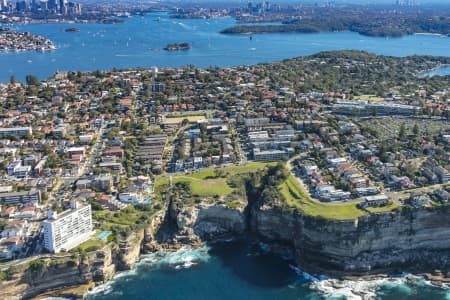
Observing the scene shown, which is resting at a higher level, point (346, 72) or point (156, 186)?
point (346, 72)

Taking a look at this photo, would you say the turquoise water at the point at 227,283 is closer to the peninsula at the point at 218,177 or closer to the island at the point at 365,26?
the peninsula at the point at 218,177

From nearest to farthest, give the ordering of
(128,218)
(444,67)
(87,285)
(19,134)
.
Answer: (87,285) < (128,218) < (19,134) < (444,67)

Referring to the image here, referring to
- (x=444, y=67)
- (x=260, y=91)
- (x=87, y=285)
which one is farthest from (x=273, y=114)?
(x=444, y=67)

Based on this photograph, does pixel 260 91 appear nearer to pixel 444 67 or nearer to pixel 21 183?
pixel 21 183

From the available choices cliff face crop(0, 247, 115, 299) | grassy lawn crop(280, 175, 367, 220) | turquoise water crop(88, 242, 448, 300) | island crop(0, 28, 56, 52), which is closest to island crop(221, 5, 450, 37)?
island crop(0, 28, 56, 52)

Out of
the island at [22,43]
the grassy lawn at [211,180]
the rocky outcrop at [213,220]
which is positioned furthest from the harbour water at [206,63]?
the grassy lawn at [211,180]

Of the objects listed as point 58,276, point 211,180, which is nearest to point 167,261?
point 58,276

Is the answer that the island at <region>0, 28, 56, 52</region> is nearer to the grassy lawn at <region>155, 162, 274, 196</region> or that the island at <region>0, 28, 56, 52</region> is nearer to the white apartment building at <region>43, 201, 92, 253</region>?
the grassy lawn at <region>155, 162, 274, 196</region>
